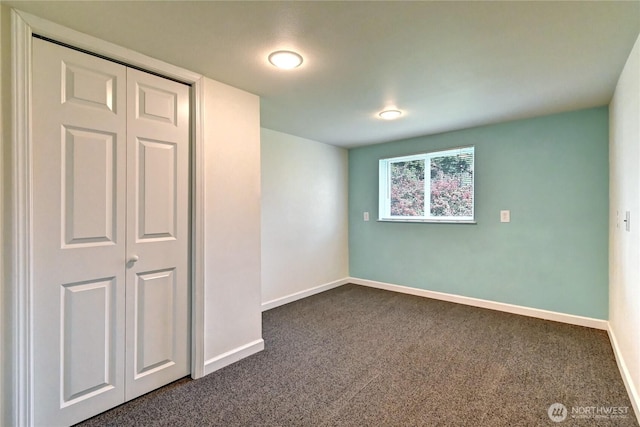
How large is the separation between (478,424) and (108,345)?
2085mm

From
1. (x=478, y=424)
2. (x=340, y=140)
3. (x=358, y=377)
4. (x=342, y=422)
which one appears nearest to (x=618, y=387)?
(x=478, y=424)

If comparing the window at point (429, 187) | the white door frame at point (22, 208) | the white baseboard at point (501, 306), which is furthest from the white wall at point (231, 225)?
the window at point (429, 187)

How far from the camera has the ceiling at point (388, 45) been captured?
144 cm

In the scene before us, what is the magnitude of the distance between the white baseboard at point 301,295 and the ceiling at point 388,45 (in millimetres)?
2197

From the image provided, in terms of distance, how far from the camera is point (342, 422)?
1.66 m

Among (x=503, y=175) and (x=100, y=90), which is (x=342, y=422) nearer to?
(x=100, y=90)

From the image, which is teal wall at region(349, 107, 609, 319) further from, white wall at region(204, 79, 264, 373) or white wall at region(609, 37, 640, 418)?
white wall at region(204, 79, 264, 373)

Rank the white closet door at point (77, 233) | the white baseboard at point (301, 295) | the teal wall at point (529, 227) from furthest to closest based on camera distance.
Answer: the white baseboard at point (301, 295) → the teal wall at point (529, 227) → the white closet door at point (77, 233)

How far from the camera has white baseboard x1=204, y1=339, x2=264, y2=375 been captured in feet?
7.07

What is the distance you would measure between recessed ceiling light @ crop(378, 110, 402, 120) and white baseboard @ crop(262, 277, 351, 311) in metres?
2.35

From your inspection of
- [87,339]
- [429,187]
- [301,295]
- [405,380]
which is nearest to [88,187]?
[87,339]

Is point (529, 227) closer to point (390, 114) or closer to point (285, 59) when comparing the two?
point (390, 114)

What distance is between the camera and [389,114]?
2982 millimetres

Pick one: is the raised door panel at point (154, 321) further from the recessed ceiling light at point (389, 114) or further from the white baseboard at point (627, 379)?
the white baseboard at point (627, 379)
